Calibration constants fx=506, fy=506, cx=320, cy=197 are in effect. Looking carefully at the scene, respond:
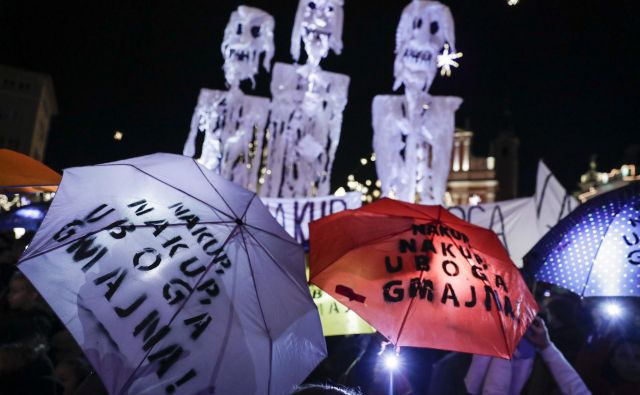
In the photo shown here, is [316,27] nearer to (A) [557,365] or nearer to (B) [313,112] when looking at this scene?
(B) [313,112]

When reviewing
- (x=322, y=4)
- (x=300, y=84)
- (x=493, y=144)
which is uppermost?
(x=322, y=4)

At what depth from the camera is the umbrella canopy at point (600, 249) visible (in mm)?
3236

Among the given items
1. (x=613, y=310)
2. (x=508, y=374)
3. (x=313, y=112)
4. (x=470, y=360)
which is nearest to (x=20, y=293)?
(x=470, y=360)

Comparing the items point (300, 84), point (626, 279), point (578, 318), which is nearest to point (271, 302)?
point (626, 279)

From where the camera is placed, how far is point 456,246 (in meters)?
3.45

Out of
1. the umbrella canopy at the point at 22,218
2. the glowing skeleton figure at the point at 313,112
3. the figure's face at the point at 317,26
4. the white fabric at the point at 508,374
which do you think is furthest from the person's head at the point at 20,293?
the figure's face at the point at 317,26

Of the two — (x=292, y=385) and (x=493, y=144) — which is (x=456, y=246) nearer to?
(x=292, y=385)

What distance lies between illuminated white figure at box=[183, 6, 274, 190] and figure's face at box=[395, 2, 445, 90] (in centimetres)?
284

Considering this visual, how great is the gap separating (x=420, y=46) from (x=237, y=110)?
3.69 metres

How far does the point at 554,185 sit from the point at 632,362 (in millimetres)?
4500

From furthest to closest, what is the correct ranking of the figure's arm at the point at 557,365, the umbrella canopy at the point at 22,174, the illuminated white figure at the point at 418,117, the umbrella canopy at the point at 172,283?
the illuminated white figure at the point at 418,117 → the umbrella canopy at the point at 22,174 → the figure's arm at the point at 557,365 → the umbrella canopy at the point at 172,283

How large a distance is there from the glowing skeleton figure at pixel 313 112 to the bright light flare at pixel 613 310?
16.6 feet

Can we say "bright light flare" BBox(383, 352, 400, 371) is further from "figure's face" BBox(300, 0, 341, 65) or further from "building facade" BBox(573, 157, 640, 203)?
"building facade" BBox(573, 157, 640, 203)

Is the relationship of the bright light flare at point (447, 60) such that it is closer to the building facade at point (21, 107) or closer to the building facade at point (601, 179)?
the building facade at point (601, 179)
